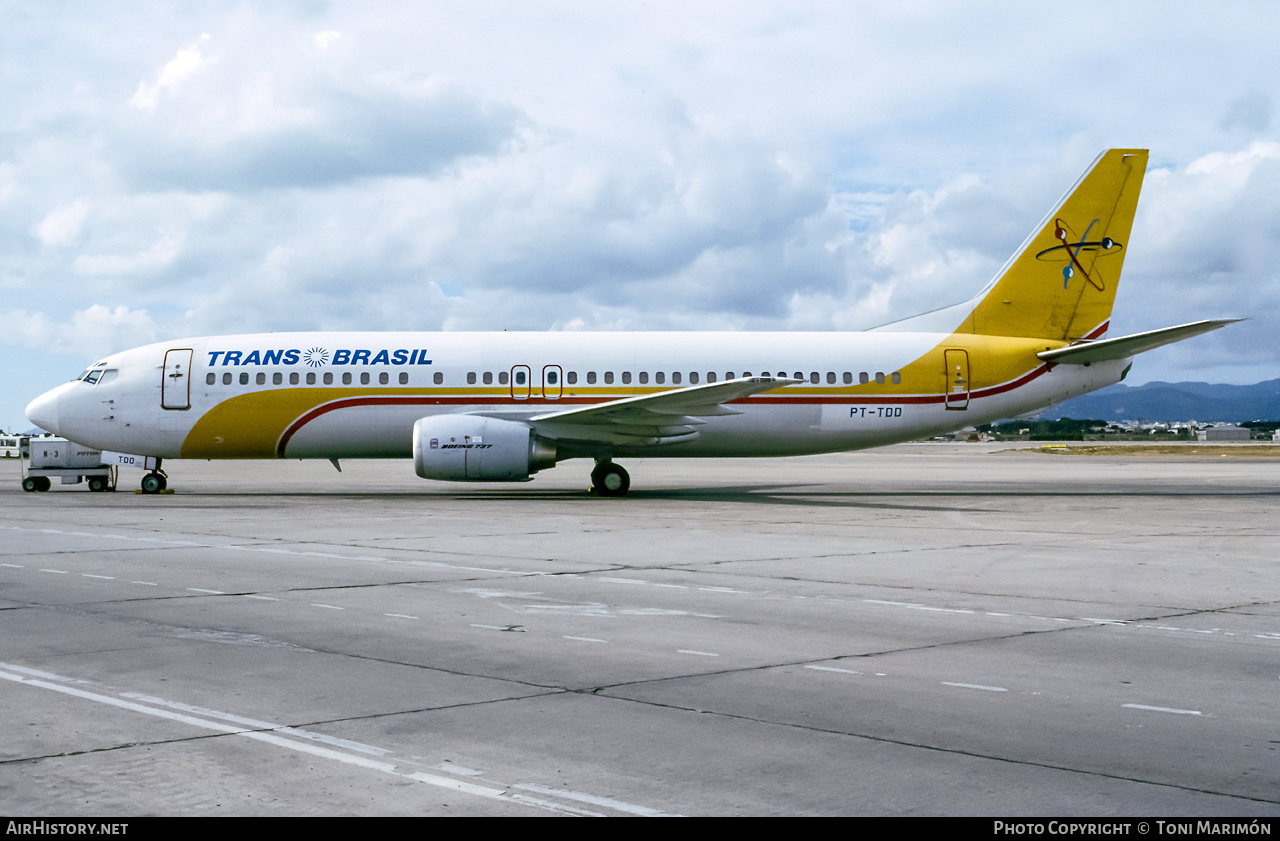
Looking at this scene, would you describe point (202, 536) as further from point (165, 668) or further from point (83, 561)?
point (165, 668)

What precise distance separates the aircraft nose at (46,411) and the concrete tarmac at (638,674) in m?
12.4

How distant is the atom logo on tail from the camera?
28516 mm

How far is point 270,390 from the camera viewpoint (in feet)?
90.0

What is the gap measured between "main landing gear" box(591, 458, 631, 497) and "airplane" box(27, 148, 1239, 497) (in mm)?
46

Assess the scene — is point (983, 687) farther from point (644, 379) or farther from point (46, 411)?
point (46, 411)

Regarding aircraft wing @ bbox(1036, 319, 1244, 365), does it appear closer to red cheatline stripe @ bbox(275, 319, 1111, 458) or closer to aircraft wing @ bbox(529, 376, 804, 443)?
red cheatline stripe @ bbox(275, 319, 1111, 458)

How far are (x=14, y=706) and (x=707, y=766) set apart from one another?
411 centimetres

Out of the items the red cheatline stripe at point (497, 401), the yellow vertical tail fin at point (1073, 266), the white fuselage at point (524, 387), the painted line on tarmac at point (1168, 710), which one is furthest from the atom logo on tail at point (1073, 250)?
the painted line on tarmac at point (1168, 710)

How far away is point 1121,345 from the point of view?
87.5 feet

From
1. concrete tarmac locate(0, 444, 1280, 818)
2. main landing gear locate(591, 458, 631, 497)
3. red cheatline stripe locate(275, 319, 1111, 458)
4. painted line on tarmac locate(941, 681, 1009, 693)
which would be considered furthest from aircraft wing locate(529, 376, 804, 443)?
painted line on tarmac locate(941, 681, 1009, 693)

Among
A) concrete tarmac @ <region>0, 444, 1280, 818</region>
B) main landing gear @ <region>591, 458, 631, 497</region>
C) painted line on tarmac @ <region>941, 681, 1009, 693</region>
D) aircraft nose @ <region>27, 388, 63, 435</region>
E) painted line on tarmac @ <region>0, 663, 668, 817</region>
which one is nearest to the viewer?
painted line on tarmac @ <region>0, 663, 668, 817</region>

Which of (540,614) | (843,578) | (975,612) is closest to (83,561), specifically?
(540,614)

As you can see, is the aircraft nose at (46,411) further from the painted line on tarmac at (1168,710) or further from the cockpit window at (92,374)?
the painted line on tarmac at (1168,710)

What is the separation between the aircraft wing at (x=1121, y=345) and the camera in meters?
24.9
